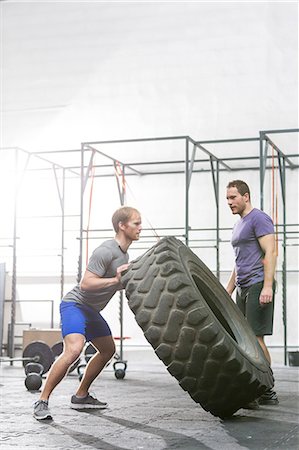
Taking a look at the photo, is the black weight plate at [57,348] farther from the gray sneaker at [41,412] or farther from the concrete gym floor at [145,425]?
the gray sneaker at [41,412]

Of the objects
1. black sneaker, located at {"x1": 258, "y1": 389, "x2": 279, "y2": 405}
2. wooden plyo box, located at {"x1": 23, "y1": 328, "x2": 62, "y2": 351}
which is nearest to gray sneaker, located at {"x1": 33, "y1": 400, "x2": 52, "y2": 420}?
black sneaker, located at {"x1": 258, "y1": 389, "x2": 279, "y2": 405}

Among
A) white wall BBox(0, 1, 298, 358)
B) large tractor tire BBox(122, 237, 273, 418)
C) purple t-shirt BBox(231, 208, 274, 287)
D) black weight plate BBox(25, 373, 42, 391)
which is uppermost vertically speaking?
white wall BBox(0, 1, 298, 358)

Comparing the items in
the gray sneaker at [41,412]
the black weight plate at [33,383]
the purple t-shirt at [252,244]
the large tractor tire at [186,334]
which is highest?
the purple t-shirt at [252,244]

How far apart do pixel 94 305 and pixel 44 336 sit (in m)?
4.52

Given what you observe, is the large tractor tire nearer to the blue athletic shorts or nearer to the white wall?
the blue athletic shorts

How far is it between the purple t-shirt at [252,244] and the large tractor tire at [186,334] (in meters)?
0.90

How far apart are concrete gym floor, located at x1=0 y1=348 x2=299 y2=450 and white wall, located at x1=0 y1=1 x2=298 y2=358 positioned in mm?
4864

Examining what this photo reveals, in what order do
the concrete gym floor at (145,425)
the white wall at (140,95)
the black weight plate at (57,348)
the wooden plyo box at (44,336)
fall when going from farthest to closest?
the white wall at (140,95)
the wooden plyo box at (44,336)
the black weight plate at (57,348)
the concrete gym floor at (145,425)

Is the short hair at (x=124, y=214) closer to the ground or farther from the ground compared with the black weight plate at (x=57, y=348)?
farther from the ground

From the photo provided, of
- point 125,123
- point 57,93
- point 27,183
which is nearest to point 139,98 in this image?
point 125,123

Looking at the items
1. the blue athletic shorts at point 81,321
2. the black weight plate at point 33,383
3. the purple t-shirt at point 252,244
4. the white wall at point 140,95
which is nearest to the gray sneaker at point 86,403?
the blue athletic shorts at point 81,321

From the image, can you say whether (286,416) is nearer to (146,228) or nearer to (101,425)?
(101,425)

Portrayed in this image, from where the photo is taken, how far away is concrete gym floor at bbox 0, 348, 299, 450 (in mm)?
3078

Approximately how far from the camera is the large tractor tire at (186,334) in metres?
3.39
